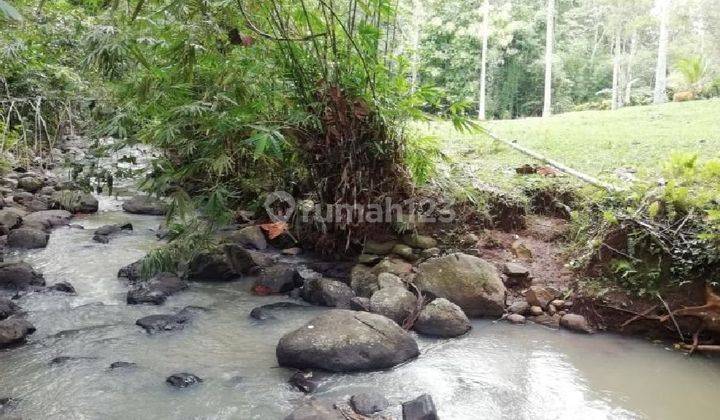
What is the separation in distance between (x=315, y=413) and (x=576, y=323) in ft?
8.37

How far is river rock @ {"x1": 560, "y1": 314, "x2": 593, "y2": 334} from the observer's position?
4492mm

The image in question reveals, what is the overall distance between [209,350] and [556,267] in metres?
3.33

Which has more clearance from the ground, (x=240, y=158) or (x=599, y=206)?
(x=240, y=158)

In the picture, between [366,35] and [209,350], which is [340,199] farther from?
[209,350]

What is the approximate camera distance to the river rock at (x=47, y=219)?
7129mm

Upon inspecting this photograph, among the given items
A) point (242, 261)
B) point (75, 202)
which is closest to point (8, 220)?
point (75, 202)

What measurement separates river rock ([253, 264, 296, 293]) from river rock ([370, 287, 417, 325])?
1.03 m

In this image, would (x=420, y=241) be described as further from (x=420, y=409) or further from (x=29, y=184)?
(x=29, y=184)

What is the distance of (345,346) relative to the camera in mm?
3777

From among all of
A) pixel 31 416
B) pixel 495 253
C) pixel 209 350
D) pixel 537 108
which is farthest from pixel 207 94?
pixel 537 108

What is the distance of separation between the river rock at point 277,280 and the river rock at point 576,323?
2.61 meters

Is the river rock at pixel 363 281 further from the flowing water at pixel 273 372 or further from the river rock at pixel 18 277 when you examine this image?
the river rock at pixel 18 277

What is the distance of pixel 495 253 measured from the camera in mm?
5520

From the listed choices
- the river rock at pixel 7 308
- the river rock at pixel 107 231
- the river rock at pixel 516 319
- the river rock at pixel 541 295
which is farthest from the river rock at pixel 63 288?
the river rock at pixel 541 295
